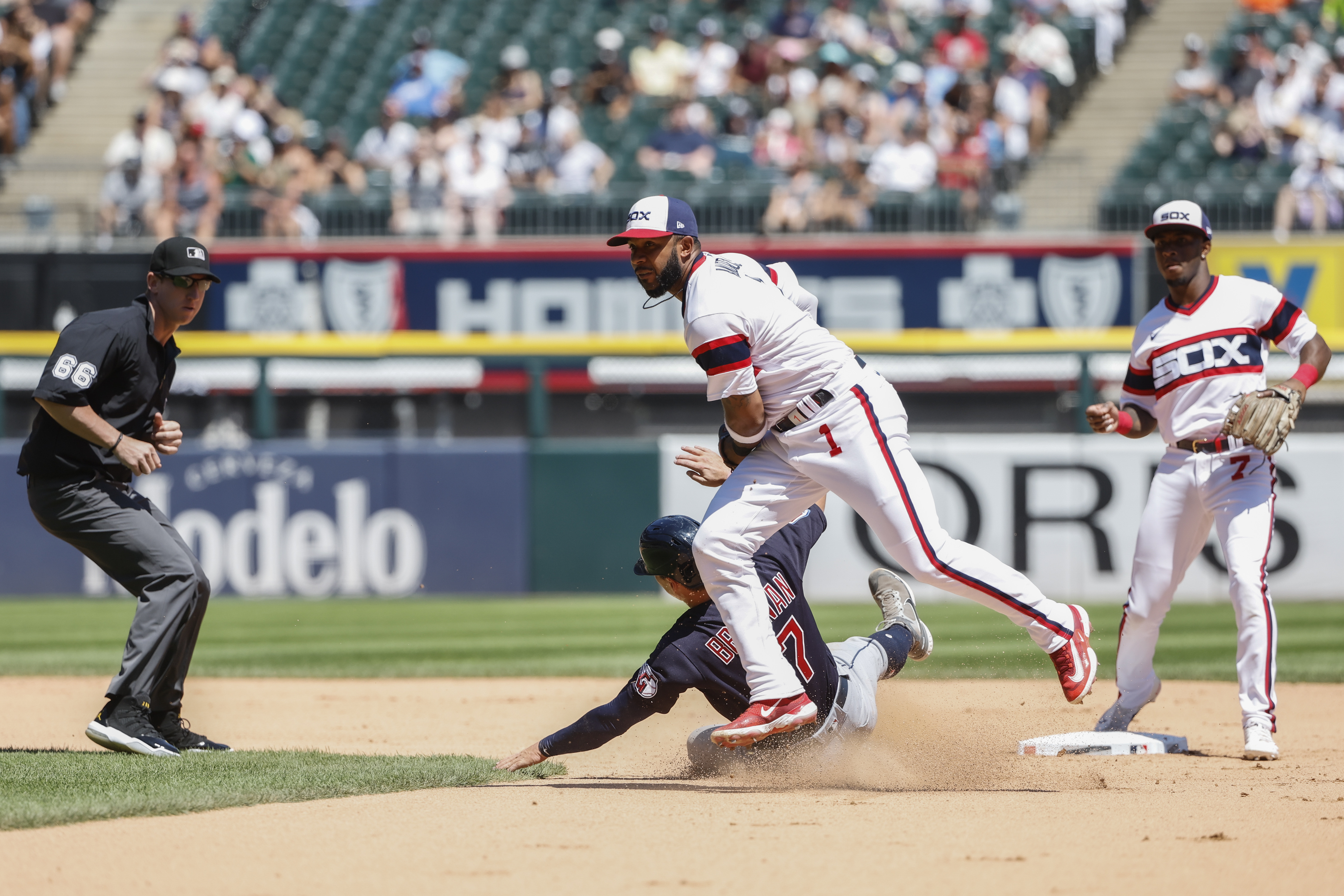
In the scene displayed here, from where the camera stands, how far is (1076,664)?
17.2ft

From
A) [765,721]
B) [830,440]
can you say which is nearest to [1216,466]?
[830,440]

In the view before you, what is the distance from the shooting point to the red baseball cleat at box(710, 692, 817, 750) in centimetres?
506

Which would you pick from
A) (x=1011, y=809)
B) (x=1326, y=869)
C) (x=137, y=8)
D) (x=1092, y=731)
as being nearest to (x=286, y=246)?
(x=137, y=8)

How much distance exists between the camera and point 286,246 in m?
16.1

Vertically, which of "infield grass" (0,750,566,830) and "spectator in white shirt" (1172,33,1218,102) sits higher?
"spectator in white shirt" (1172,33,1218,102)

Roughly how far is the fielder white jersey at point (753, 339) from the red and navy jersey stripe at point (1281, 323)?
1878mm

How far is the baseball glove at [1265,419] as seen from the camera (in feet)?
19.2

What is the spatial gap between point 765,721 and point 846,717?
660mm

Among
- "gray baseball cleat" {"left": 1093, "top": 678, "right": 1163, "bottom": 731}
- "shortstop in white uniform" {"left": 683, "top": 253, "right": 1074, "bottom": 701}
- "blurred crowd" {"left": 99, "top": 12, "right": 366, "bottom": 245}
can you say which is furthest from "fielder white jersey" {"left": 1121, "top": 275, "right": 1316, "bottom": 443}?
"blurred crowd" {"left": 99, "top": 12, "right": 366, "bottom": 245}

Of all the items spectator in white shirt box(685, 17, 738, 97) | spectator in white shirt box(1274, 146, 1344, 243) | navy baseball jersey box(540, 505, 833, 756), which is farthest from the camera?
spectator in white shirt box(685, 17, 738, 97)

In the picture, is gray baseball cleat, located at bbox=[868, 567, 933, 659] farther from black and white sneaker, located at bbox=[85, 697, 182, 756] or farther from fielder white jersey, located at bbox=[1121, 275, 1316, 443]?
black and white sneaker, located at bbox=[85, 697, 182, 756]

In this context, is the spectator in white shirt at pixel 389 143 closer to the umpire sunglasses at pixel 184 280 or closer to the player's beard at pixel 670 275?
the umpire sunglasses at pixel 184 280

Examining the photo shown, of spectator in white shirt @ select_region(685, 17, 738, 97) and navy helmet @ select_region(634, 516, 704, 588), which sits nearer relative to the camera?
navy helmet @ select_region(634, 516, 704, 588)

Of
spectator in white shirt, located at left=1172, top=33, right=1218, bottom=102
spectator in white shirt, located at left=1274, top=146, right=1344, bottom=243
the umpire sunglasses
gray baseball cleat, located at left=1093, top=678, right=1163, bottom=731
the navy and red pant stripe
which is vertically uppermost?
spectator in white shirt, located at left=1172, top=33, right=1218, bottom=102
